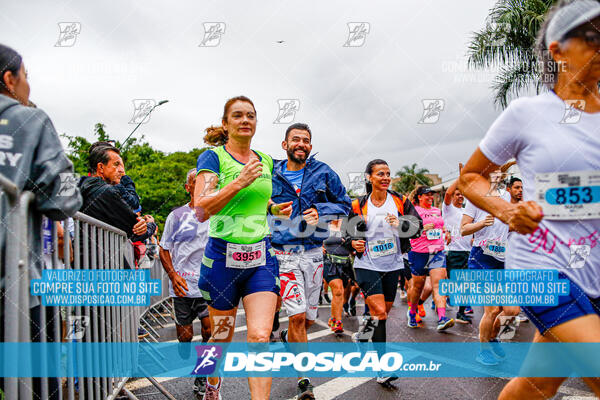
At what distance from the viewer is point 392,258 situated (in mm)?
4996

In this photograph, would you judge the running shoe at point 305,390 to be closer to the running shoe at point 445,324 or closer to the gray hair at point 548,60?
the gray hair at point 548,60

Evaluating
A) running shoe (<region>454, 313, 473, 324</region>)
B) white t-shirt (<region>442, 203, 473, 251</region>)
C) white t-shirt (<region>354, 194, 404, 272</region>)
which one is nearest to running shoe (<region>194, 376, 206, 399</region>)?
white t-shirt (<region>354, 194, 404, 272</region>)

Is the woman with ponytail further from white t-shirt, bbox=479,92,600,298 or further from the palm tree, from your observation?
the palm tree

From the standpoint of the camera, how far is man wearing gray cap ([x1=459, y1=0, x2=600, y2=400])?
2.00 meters

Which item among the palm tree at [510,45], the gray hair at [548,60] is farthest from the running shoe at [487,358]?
the palm tree at [510,45]

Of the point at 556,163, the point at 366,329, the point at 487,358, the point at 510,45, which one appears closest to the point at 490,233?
→ the point at 487,358

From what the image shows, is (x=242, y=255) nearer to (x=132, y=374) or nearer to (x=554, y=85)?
(x=132, y=374)

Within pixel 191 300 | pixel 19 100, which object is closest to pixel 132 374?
pixel 191 300

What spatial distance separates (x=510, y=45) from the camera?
13.4 meters

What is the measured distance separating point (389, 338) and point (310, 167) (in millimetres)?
3058

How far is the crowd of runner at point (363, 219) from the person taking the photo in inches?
81.2

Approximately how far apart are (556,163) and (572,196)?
0.16 meters

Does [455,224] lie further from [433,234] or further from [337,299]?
[337,299]

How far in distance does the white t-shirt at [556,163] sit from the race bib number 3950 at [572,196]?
0.9 inches
